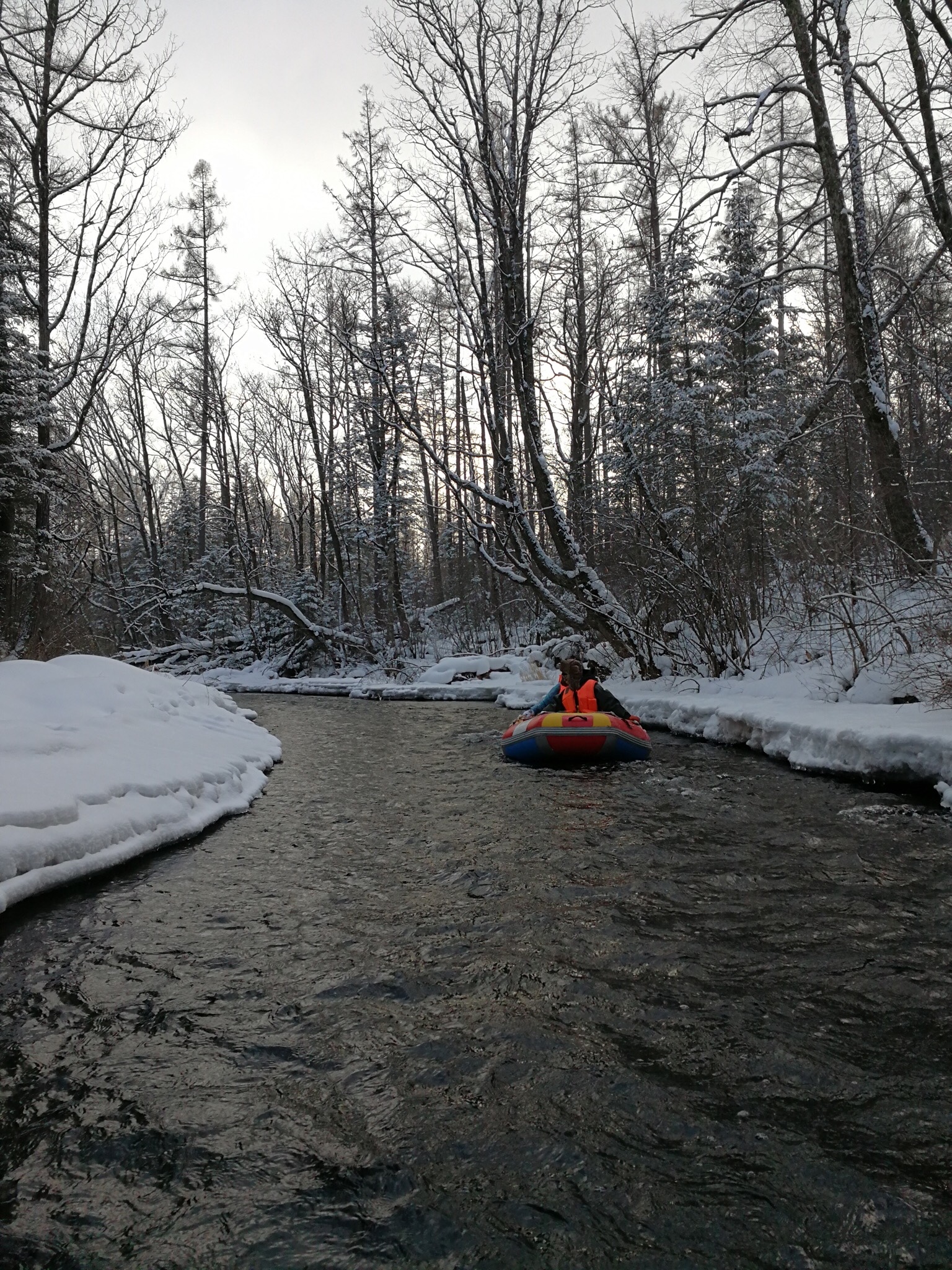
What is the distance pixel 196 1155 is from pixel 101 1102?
54 centimetres

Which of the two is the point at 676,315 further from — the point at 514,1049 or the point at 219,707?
the point at 514,1049

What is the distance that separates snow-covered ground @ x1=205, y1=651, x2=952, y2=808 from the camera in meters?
6.92

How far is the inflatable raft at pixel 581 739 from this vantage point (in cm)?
902

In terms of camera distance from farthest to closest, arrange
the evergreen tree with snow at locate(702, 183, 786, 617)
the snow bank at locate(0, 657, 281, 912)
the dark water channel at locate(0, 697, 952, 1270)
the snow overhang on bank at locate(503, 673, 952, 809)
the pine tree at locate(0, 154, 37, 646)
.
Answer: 1. the evergreen tree with snow at locate(702, 183, 786, 617)
2. the pine tree at locate(0, 154, 37, 646)
3. the snow overhang on bank at locate(503, 673, 952, 809)
4. the snow bank at locate(0, 657, 281, 912)
5. the dark water channel at locate(0, 697, 952, 1270)

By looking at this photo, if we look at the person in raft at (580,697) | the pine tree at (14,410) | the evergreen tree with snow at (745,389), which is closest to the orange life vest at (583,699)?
the person in raft at (580,697)

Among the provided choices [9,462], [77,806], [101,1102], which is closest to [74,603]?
[9,462]

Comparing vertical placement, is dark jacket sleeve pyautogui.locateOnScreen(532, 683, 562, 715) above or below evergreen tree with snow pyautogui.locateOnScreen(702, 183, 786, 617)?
below

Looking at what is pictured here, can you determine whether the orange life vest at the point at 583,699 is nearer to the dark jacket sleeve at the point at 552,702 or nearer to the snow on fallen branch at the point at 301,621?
the dark jacket sleeve at the point at 552,702

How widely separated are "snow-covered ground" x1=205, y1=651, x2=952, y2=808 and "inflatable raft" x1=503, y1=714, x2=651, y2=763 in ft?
5.16

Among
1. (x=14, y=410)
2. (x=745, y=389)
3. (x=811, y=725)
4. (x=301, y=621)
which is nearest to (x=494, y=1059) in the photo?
(x=811, y=725)

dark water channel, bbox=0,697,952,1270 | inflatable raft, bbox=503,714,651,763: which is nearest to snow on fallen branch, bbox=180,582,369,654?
inflatable raft, bbox=503,714,651,763

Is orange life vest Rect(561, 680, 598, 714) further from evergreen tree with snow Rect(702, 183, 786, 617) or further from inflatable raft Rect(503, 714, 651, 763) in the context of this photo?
evergreen tree with snow Rect(702, 183, 786, 617)

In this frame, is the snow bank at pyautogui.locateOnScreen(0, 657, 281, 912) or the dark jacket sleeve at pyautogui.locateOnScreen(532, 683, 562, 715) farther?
the dark jacket sleeve at pyautogui.locateOnScreen(532, 683, 562, 715)

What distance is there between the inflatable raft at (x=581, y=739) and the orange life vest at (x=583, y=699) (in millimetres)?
484
